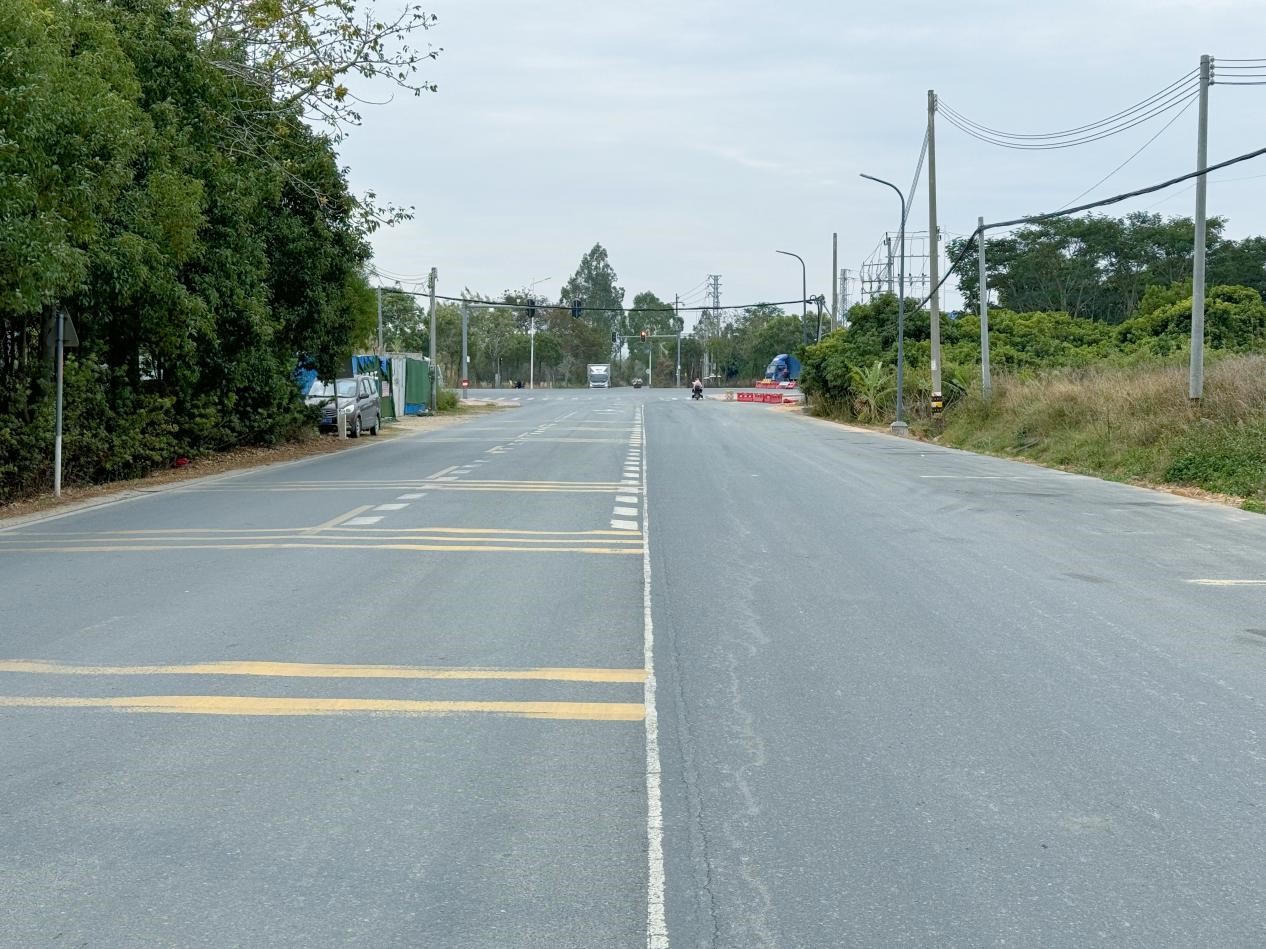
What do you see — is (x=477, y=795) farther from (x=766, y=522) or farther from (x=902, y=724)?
(x=766, y=522)

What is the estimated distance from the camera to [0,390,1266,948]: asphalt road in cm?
419

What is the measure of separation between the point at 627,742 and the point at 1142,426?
2068cm

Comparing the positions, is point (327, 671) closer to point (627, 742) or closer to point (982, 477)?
point (627, 742)

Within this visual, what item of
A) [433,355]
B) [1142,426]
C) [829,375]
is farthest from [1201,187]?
[433,355]

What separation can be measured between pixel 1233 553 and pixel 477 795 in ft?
32.9

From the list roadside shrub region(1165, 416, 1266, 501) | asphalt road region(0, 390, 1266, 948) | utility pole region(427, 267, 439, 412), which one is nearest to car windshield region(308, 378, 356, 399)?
utility pole region(427, 267, 439, 412)

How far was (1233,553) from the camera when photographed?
12.7m

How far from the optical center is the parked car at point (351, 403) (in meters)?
34.9

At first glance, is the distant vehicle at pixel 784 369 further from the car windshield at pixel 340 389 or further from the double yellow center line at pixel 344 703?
the double yellow center line at pixel 344 703

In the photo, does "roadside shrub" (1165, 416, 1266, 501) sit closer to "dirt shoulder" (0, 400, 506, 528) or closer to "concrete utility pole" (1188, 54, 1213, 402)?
"concrete utility pole" (1188, 54, 1213, 402)

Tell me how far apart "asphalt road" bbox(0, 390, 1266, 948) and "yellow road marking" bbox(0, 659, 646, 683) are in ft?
0.09

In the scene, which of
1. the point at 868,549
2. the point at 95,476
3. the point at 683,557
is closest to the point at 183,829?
the point at 683,557

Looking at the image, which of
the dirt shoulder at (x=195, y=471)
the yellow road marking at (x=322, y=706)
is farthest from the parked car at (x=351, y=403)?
the yellow road marking at (x=322, y=706)

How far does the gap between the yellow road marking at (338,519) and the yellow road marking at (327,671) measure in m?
6.12
